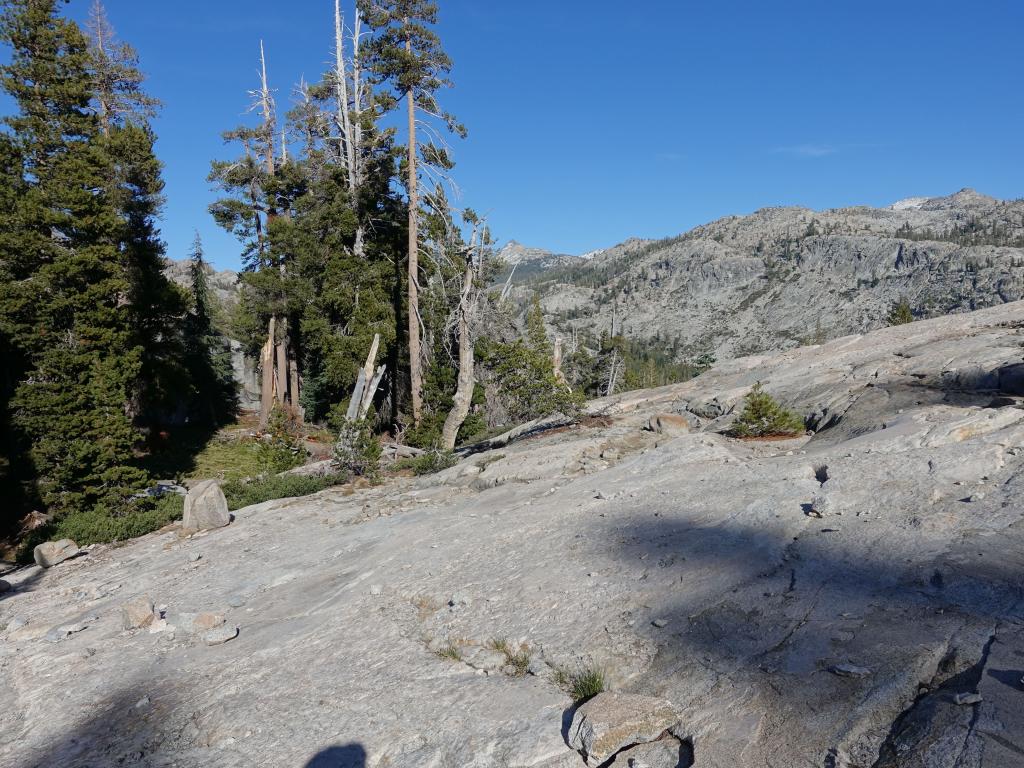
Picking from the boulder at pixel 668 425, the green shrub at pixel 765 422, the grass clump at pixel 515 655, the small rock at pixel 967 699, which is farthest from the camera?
the boulder at pixel 668 425

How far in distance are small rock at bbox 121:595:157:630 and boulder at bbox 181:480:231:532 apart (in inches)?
182

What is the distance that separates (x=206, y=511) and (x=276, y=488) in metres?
2.39

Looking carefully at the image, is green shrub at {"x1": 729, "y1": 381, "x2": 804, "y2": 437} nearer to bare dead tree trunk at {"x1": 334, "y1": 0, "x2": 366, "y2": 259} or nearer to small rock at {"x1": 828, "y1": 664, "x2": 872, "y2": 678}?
small rock at {"x1": 828, "y1": 664, "x2": 872, "y2": 678}

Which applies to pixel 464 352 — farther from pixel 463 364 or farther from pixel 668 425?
pixel 668 425

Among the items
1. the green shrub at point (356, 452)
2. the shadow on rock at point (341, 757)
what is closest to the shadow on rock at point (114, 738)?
the shadow on rock at point (341, 757)

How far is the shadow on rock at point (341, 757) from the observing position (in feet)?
12.5

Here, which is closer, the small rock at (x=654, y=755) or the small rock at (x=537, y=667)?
the small rock at (x=654, y=755)

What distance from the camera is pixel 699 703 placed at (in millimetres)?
3498

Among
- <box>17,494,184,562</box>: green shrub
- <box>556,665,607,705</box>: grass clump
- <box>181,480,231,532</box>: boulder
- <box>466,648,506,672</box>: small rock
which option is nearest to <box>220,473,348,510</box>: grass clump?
<box>17,494,184,562</box>: green shrub

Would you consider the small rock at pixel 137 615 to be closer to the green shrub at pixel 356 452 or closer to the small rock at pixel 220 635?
the small rock at pixel 220 635

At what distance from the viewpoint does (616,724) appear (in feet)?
11.2

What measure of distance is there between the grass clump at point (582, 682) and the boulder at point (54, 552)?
11.9 metres

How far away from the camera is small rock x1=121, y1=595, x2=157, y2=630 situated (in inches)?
269

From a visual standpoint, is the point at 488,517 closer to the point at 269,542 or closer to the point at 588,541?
the point at 588,541
